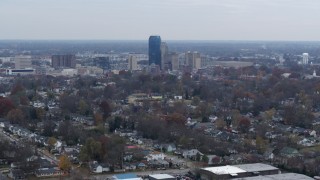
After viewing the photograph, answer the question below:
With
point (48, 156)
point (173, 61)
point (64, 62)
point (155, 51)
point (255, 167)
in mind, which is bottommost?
point (48, 156)

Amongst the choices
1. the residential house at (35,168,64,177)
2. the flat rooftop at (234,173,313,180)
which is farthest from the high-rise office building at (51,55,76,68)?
the flat rooftop at (234,173,313,180)

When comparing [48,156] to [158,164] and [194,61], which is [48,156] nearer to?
[158,164]

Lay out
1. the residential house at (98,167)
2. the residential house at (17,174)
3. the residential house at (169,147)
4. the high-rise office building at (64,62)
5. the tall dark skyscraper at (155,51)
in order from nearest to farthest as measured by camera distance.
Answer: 1. the residential house at (17,174)
2. the residential house at (98,167)
3. the residential house at (169,147)
4. the high-rise office building at (64,62)
5. the tall dark skyscraper at (155,51)

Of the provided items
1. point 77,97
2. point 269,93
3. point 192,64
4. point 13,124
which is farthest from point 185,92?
point 192,64

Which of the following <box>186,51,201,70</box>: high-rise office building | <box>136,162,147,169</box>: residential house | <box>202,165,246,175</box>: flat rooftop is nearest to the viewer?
<box>202,165,246,175</box>: flat rooftop

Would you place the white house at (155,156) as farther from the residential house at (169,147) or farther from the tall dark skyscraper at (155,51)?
the tall dark skyscraper at (155,51)

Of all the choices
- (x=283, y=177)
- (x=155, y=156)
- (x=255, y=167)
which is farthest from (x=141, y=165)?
(x=283, y=177)

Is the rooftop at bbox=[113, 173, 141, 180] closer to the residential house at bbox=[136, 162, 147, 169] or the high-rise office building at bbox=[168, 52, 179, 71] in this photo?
the residential house at bbox=[136, 162, 147, 169]

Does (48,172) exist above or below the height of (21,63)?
below

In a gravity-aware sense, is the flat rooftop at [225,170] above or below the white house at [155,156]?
above

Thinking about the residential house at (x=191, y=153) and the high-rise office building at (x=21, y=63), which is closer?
the residential house at (x=191, y=153)

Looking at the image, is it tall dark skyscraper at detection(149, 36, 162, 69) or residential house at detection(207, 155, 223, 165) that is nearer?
residential house at detection(207, 155, 223, 165)

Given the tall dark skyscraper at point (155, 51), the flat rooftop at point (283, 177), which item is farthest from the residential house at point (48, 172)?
the tall dark skyscraper at point (155, 51)
